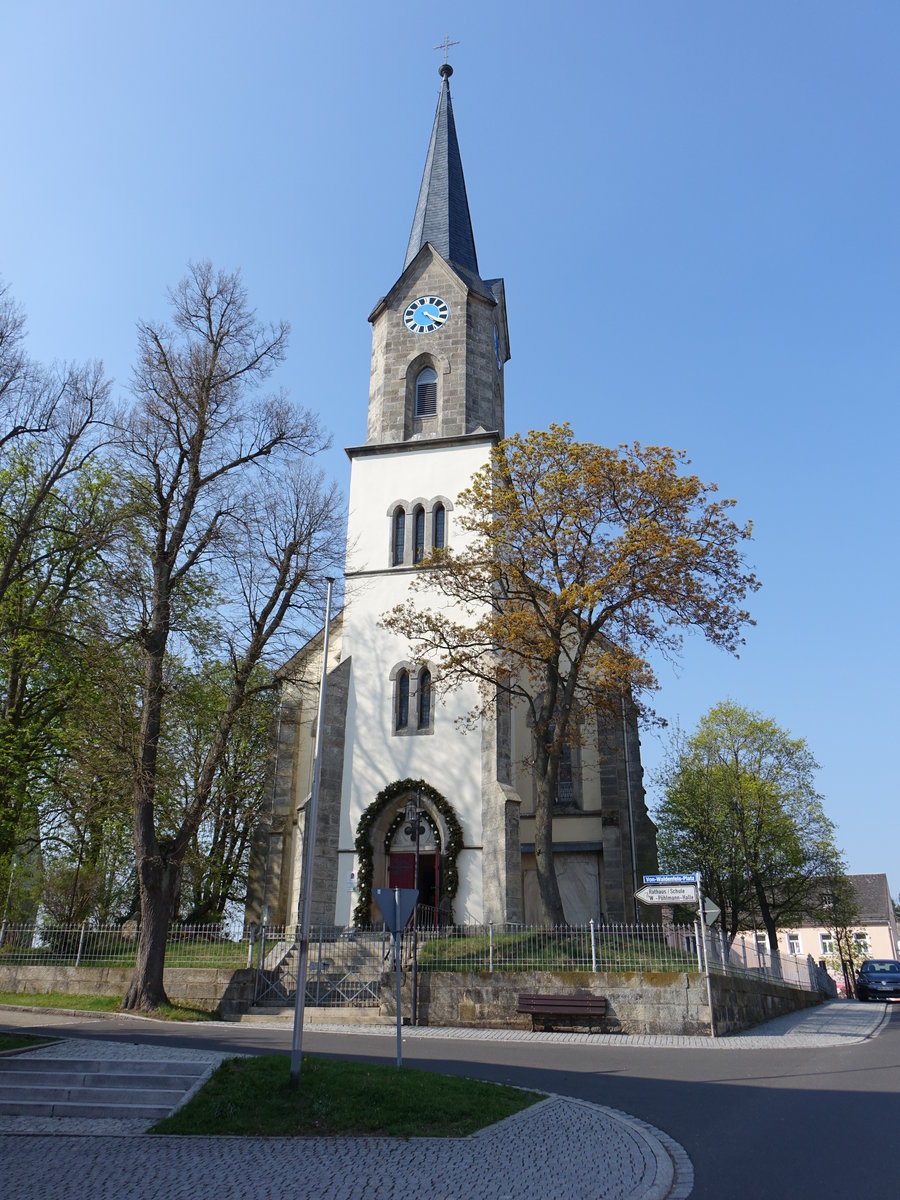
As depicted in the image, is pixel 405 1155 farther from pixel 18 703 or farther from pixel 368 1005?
pixel 18 703

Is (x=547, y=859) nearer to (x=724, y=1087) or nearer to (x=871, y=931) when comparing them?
(x=724, y=1087)

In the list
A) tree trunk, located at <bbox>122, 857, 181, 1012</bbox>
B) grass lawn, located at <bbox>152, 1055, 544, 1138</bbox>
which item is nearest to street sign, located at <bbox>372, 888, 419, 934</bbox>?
grass lawn, located at <bbox>152, 1055, 544, 1138</bbox>

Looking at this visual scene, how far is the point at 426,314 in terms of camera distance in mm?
32406

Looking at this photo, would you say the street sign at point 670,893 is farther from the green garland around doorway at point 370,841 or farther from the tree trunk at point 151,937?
the tree trunk at point 151,937

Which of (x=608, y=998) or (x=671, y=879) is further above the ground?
(x=671, y=879)

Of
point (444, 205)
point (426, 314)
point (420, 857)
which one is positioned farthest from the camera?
point (444, 205)

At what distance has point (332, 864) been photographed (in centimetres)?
2512

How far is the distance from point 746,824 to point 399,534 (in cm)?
2138

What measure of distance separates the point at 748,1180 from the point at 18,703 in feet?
76.5

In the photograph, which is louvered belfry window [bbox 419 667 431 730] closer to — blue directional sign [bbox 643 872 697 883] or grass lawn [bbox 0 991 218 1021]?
Result: blue directional sign [bbox 643 872 697 883]

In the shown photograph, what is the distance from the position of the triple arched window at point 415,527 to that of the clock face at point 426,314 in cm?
669

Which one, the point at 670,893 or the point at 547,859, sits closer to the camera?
the point at 670,893

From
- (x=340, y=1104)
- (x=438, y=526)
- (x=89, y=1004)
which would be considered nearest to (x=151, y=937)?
(x=89, y=1004)

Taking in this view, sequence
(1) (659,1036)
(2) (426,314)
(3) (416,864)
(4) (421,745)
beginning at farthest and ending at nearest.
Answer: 1. (2) (426,314)
2. (4) (421,745)
3. (3) (416,864)
4. (1) (659,1036)
